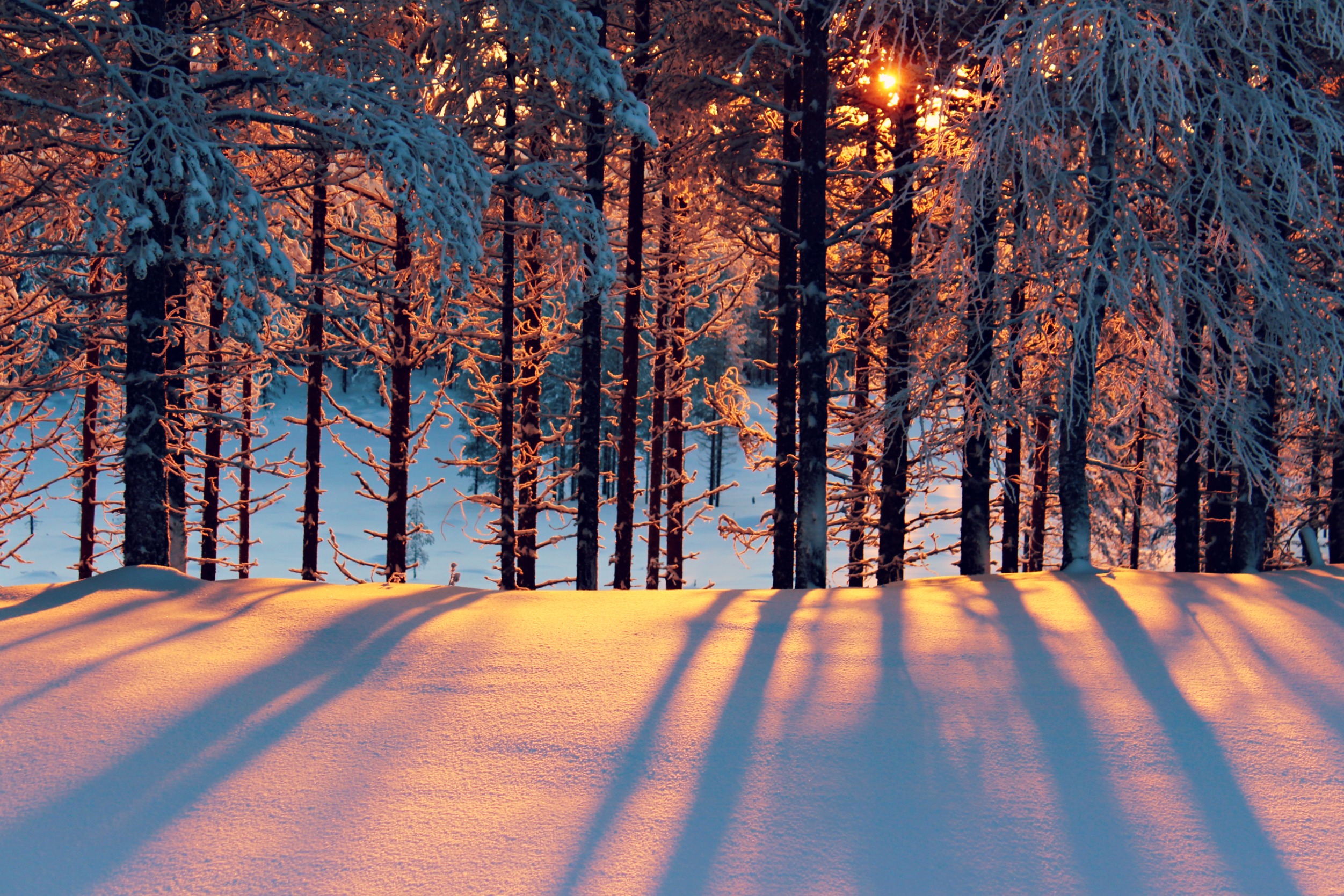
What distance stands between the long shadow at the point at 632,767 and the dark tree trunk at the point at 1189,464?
6.33m

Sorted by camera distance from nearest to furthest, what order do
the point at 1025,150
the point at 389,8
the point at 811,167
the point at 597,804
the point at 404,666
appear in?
the point at 597,804, the point at 404,666, the point at 1025,150, the point at 389,8, the point at 811,167

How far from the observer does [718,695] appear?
497 centimetres

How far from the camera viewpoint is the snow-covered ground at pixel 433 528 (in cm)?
3719

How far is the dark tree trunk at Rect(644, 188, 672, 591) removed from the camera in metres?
15.0

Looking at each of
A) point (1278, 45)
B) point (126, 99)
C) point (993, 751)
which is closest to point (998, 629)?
point (993, 751)

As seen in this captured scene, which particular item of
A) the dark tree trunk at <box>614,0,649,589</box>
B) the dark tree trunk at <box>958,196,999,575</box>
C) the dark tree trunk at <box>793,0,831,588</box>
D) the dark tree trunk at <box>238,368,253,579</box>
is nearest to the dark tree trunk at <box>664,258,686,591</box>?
the dark tree trunk at <box>614,0,649,589</box>

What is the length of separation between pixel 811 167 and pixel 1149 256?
392 cm

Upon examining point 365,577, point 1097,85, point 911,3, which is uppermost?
point 911,3

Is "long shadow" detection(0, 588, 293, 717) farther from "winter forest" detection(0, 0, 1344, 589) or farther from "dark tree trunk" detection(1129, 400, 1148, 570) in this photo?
"dark tree trunk" detection(1129, 400, 1148, 570)

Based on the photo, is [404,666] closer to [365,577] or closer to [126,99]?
[126,99]

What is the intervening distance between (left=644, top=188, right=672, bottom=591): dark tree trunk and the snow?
875 centimetres

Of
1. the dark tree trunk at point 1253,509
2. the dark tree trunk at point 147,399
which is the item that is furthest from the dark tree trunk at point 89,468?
the dark tree trunk at point 1253,509

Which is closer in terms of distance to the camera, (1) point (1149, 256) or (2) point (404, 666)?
(2) point (404, 666)

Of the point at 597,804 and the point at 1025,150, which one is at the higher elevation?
the point at 1025,150
